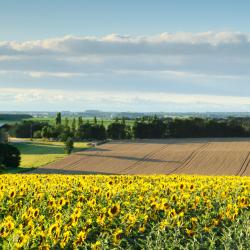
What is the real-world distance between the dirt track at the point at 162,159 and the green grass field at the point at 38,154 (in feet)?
8.86

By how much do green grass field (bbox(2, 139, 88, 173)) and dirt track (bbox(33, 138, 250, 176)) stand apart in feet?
8.86

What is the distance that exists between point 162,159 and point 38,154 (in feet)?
78.5

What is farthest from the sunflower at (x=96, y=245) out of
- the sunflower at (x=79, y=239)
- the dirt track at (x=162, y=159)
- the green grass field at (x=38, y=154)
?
the green grass field at (x=38, y=154)

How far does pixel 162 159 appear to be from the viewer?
8012 cm

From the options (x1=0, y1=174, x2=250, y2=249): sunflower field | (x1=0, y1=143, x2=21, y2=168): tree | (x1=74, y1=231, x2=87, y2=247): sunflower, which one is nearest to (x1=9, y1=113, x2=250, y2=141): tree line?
(x1=0, y1=143, x2=21, y2=168): tree

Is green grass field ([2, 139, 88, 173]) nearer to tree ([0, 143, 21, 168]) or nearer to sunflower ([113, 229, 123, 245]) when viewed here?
tree ([0, 143, 21, 168])

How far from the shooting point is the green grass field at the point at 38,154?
249ft

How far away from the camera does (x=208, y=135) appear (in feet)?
399

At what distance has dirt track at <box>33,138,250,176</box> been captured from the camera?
67.8m

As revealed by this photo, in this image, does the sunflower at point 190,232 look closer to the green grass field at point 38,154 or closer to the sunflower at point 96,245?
the sunflower at point 96,245

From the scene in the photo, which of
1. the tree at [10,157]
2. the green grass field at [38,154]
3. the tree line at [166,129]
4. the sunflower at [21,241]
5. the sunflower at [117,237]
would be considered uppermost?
the sunflower at [21,241]

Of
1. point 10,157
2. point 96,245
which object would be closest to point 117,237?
point 96,245

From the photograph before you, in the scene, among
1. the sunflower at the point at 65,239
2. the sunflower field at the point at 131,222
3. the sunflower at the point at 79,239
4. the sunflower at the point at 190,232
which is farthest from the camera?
the sunflower at the point at 190,232

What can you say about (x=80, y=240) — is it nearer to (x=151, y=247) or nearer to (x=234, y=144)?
(x=151, y=247)
